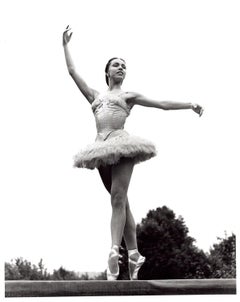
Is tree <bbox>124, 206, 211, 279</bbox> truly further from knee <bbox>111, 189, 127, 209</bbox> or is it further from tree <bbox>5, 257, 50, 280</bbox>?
knee <bbox>111, 189, 127, 209</bbox>

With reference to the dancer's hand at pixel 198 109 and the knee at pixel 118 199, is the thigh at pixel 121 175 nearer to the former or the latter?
the knee at pixel 118 199

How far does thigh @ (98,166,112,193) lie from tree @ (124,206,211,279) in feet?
59.3

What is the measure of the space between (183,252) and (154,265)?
1286mm

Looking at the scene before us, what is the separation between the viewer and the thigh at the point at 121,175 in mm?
5008

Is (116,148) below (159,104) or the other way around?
below

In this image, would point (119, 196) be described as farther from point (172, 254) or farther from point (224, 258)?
point (172, 254)

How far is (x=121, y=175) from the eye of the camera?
5.02 m

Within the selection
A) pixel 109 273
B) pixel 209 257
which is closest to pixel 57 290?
pixel 109 273

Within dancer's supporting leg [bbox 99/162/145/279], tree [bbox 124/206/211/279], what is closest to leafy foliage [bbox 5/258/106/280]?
tree [bbox 124/206/211/279]

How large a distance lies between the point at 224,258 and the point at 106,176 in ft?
56.1

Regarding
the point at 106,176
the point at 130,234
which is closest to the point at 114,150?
the point at 106,176

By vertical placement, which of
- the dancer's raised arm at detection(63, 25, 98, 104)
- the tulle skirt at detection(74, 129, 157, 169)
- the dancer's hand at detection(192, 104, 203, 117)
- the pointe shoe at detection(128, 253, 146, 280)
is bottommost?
the pointe shoe at detection(128, 253, 146, 280)

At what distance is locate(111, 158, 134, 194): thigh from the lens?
501 cm

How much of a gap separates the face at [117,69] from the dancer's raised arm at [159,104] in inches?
7.8
